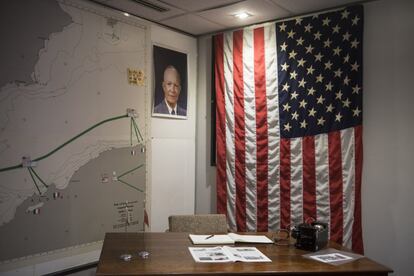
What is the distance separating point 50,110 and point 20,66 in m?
0.41

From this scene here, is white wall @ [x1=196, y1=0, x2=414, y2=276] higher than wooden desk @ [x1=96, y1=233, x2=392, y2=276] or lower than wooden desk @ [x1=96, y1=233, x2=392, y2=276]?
higher

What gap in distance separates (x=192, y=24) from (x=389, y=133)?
7.50ft

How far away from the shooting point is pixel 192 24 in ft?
13.4

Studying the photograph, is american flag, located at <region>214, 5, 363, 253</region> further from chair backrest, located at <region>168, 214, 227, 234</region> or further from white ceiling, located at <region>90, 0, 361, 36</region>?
chair backrest, located at <region>168, 214, 227, 234</region>

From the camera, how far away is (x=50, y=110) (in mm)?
3062

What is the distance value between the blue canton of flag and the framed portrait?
1.14m

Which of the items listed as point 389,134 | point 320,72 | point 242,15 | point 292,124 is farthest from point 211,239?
point 242,15

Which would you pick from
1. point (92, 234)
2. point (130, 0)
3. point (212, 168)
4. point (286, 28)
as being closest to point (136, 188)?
point (92, 234)

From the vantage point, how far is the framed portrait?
4008 millimetres

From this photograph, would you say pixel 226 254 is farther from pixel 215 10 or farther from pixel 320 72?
pixel 215 10

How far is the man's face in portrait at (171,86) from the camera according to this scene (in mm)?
4113

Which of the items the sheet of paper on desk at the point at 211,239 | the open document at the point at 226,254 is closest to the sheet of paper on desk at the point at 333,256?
the open document at the point at 226,254

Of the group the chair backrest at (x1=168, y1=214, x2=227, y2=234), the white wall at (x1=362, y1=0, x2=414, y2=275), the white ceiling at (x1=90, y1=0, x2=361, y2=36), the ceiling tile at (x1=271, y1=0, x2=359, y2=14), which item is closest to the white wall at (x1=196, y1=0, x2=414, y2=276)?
the white wall at (x1=362, y1=0, x2=414, y2=275)

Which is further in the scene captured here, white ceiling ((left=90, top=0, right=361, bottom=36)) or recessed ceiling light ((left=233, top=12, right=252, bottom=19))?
recessed ceiling light ((left=233, top=12, right=252, bottom=19))
